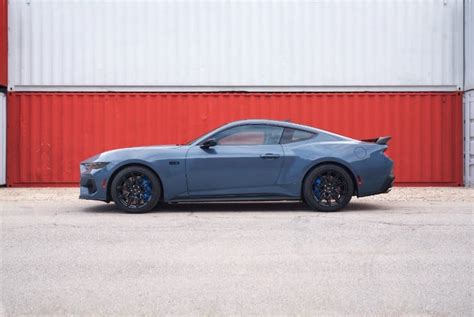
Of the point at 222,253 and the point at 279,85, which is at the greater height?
the point at 279,85

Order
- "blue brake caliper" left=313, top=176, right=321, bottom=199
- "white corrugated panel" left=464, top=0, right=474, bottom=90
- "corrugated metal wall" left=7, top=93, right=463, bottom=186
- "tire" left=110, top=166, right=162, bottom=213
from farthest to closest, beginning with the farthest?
"corrugated metal wall" left=7, top=93, right=463, bottom=186
"white corrugated panel" left=464, top=0, right=474, bottom=90
"blue brake caliper" left=313, top=176, right=321, bottom=199
"tire" left=110, top=166, right=162, bottom=213

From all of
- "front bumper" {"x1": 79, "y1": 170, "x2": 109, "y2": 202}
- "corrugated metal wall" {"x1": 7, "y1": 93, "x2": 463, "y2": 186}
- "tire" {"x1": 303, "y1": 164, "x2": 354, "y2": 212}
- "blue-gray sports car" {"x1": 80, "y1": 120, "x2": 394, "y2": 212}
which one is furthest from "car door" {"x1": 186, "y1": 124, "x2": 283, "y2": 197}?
"corrugated metal wall" {"x1": 7, "y1": 93, "x2": 463, "y2": 186}

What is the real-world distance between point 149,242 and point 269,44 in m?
9.20

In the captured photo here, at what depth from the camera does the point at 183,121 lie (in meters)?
14.3

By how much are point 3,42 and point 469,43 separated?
10086mm

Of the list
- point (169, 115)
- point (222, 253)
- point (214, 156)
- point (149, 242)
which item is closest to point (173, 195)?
point (214, 156)

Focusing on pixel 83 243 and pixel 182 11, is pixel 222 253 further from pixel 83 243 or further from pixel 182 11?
pixel 182 11

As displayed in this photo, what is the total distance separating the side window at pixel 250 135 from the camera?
880 centimetres

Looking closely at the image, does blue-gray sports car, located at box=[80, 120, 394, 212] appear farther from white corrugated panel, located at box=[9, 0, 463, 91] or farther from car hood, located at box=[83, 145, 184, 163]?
white corrugated panel, located at box=[9, 0, 463, 91]

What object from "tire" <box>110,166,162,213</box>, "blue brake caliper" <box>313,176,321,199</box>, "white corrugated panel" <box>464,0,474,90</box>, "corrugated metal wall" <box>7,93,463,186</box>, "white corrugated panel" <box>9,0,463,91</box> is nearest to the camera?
"tire" <box>110,166,162,213</box>

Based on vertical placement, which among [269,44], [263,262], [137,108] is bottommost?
[263,262]

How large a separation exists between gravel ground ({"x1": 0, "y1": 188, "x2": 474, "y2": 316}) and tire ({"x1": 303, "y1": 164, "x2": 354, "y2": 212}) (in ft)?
0.61

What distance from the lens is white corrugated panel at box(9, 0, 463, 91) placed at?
1457cm

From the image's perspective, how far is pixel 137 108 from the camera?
14.3 m
